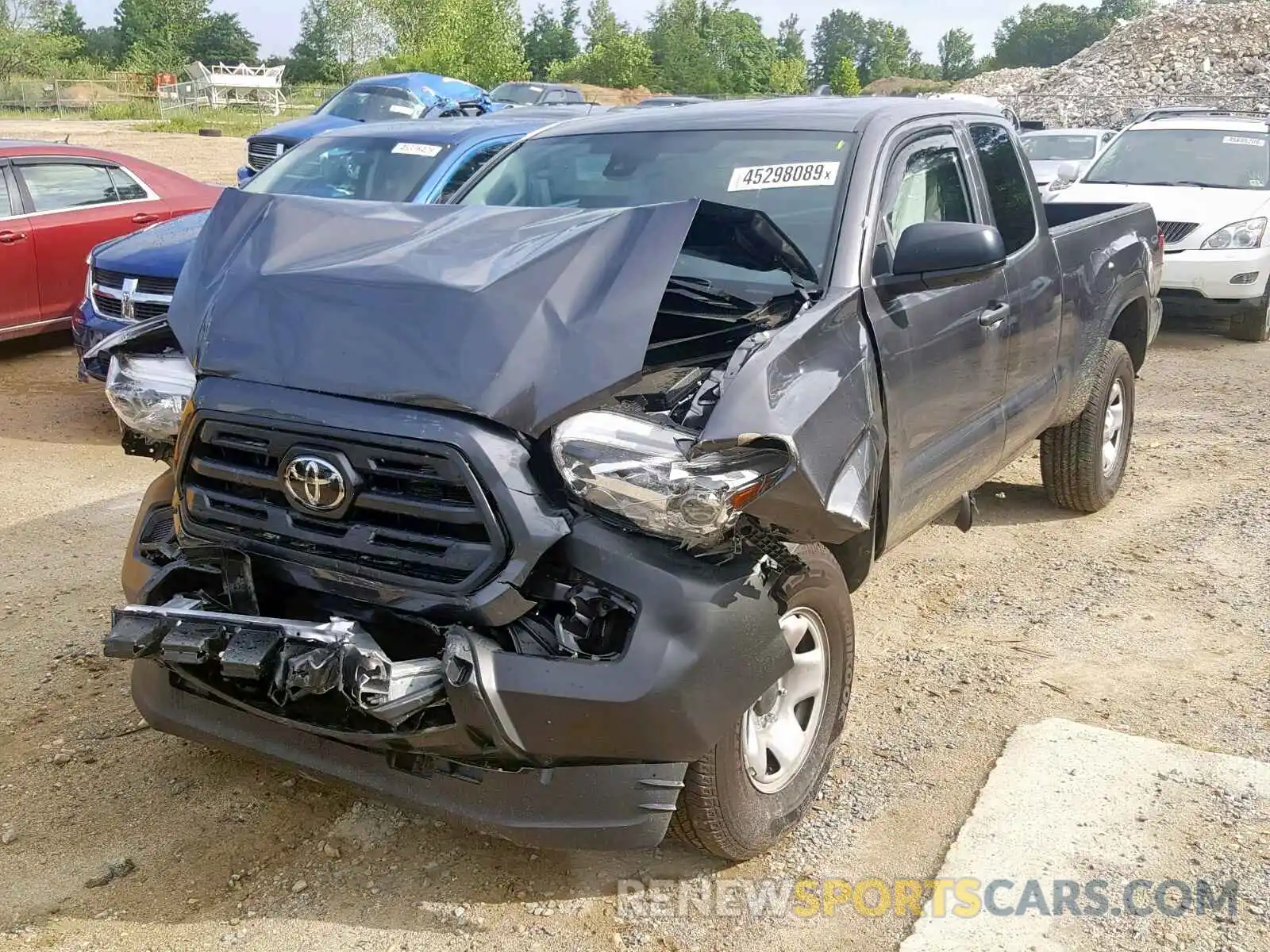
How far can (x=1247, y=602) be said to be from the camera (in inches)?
193

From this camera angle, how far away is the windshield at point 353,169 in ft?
25.2

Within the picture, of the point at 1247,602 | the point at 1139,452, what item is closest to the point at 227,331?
the point at 1247,602

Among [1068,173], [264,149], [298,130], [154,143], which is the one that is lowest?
[1068,173]

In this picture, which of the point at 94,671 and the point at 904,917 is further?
the point at 94,671

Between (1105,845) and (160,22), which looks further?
(160,22)

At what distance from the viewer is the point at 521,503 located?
261cm

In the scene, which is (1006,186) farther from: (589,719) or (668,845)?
(589,719)

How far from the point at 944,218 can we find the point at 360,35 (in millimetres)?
66529

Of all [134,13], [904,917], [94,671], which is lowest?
[904,917]

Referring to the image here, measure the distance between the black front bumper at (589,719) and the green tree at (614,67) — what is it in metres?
72.4

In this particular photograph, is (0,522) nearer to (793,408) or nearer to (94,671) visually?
→ (94,671)

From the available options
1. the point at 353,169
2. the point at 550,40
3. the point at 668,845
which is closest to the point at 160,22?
the point at 550,40

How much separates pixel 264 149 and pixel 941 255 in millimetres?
11322

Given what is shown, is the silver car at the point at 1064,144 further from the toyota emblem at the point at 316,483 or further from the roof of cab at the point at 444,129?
the toyota emblem at the point at 316,483
